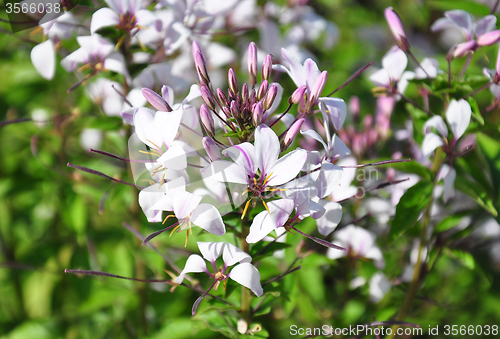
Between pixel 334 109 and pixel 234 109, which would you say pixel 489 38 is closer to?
pixel 334 109

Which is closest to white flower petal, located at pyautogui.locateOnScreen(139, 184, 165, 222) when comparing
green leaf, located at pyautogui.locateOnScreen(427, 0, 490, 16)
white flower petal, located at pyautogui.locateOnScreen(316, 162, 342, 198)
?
white flower petal, located at pyautogui.locateOnScreen(316, 162, 342, 198)

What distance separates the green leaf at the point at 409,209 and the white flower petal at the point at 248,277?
576 mm

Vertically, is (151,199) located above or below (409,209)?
above

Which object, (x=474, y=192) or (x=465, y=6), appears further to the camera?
(x=465, y=6)

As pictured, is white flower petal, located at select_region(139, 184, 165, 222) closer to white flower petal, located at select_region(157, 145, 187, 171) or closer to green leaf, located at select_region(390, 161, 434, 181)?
white flower petal, located at select_region(157, 145, 187, 171)

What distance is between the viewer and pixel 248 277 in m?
1.09

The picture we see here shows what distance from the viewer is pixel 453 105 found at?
1.43m

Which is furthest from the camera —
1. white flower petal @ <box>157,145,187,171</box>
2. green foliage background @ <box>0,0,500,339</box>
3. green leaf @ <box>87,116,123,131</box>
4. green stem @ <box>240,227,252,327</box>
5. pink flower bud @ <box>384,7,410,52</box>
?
green foliage background @ <box>0,0,500,339</box>

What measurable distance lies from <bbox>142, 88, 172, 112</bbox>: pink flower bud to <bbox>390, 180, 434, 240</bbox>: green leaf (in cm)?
87

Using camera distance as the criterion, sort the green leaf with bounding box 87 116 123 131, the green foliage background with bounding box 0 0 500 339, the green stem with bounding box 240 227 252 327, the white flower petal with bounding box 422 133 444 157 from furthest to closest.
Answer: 1. the green foliage background with bounding box 0 0 500 339
2. the green leaf with bounding box 87 116 123 131
3. the white flower petal with bounding box 422 133 444 157
4. the green stem with bounding box 240 227 252 327

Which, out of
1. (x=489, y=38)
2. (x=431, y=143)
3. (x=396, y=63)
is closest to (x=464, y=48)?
(x=489, y=38)

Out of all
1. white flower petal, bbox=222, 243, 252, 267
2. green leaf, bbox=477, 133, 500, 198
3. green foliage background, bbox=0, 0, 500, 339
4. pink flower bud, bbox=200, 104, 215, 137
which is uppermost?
pink flower bud, bbox=200, 104, 215, 137

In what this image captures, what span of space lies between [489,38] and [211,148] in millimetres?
1066

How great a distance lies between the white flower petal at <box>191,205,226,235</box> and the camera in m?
1.04
